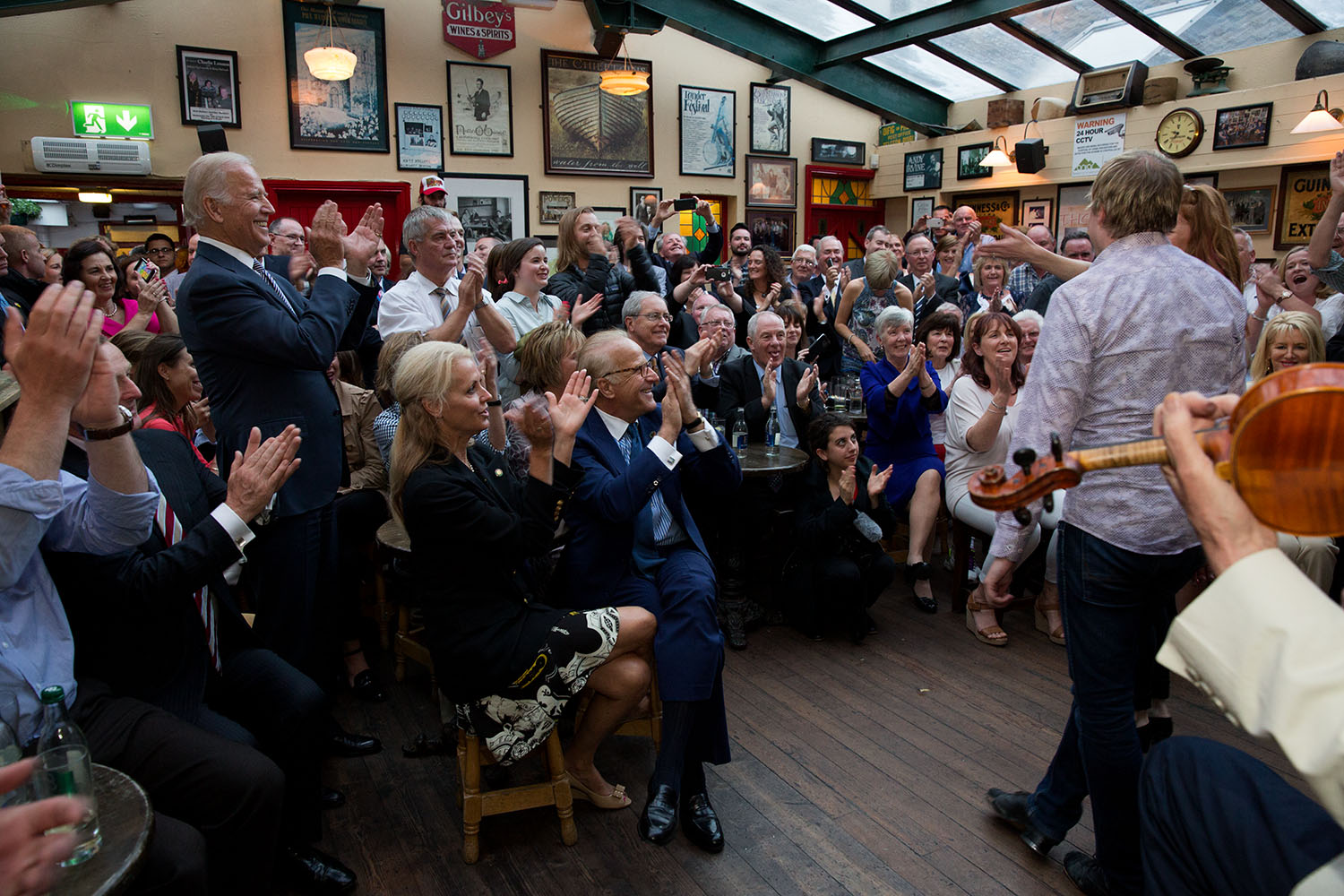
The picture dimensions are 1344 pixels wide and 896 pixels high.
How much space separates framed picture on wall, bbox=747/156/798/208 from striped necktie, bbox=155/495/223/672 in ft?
29.2

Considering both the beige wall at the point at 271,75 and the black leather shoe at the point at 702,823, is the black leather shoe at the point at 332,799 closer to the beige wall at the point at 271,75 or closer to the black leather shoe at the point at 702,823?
the black leather shoe at the point at 702,823

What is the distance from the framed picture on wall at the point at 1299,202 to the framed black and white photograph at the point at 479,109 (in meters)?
7.08

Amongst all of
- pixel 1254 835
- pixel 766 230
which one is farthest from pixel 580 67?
pixel 1254 835

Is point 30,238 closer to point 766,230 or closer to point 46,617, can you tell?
point 46,617

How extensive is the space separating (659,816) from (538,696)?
0.47m

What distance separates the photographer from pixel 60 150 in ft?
22.5

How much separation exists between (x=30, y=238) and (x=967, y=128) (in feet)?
29.9

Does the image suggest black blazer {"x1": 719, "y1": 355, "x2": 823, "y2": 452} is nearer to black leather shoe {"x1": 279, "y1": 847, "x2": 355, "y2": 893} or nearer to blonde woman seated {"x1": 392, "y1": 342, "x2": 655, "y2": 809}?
blonde woman seated {"x1": 392, "y1": 342, "x2": 655, "y2": 809}

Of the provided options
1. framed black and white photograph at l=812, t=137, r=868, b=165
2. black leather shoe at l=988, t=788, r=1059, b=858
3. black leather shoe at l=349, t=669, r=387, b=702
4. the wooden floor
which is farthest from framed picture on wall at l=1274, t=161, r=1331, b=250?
black leather shoe at l=349, t=669, r=387, b=702

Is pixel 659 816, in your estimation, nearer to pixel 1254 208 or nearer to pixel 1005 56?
pixel 1254 208

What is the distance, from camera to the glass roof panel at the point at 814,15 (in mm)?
8836

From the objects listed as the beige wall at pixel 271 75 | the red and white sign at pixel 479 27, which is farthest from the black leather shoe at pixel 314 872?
the red and white sign at pixel 479 27

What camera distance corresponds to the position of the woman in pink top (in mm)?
4395

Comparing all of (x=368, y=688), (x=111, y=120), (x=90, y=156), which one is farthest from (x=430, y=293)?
(x=111, y=120)
